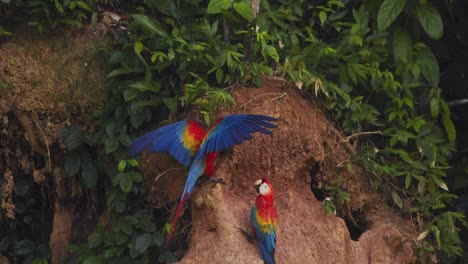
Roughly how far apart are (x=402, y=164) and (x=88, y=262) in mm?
2229

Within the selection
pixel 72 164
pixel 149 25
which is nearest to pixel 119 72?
pixel 149 25

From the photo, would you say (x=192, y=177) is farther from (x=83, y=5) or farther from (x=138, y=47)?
(x=83, y=5)

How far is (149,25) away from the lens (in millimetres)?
4703

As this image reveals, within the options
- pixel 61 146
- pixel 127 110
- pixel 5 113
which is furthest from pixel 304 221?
pixel 5 113

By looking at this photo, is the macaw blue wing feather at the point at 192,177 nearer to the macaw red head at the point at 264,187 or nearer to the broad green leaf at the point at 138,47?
the macaw red head at the point at 264,187

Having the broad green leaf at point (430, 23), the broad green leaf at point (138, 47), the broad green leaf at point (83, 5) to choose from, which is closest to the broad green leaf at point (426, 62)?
the broad green leaf at point (430, 23)

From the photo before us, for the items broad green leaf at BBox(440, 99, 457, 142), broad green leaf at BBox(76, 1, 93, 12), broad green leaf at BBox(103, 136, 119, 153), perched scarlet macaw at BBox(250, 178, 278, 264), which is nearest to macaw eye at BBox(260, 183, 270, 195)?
perched scarlet macaw at BBox(250, 178, 278, 264)

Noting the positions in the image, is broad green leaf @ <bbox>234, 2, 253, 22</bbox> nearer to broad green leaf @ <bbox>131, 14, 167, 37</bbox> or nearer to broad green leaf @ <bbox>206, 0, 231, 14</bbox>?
broad green leaf @ <bbox>206, 0, 231, 14</bbox>

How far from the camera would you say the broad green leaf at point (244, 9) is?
4.57 metres

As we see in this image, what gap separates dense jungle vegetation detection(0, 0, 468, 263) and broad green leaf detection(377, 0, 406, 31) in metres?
0.37

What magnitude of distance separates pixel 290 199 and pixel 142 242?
97 cm

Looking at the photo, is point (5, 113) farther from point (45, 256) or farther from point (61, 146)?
point (45, 256)

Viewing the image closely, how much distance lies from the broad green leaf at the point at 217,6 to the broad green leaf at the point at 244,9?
0.06m

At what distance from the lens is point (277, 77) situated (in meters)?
4.69
